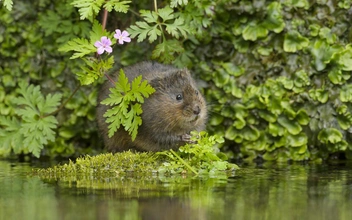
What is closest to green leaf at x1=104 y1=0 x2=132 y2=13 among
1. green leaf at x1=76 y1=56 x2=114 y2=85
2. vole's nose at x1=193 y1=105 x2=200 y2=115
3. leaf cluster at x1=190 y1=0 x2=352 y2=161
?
green leaf at x1=76 y1=56 x2=114 y2=85

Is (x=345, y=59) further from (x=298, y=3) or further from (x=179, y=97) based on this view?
(x=179, y=97)

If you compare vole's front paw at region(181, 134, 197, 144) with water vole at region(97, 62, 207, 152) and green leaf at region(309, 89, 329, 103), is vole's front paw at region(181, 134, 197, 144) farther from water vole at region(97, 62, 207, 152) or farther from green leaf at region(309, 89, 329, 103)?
green leaf at region(309, 89, 329, 103)

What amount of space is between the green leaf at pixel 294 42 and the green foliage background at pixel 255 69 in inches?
0.4

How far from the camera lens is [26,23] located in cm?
886

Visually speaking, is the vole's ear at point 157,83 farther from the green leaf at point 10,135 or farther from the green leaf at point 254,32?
the green leaf at point 10,135

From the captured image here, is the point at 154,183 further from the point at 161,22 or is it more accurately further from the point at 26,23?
the point at 26,23

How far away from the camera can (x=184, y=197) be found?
548 centimetres

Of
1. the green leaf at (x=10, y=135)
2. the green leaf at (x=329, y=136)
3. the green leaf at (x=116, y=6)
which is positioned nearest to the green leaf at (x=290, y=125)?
the green leaf at (x=329, y=136)

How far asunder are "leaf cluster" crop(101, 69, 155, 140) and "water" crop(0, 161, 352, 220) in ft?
1.65

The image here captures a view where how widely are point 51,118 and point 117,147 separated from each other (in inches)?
30.8

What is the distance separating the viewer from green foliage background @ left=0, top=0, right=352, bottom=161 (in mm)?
7920

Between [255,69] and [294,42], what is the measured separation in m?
0.51

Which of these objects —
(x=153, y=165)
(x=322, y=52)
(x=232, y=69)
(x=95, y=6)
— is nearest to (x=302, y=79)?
(x=322, y=52)

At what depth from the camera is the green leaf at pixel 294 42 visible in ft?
26.3
